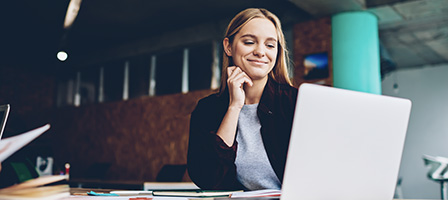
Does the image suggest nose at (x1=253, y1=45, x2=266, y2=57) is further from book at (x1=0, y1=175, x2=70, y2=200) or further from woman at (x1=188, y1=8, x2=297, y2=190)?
book at (x1=0, y1=175, x2=70, y2=200)

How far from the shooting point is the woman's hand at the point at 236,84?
153 cm

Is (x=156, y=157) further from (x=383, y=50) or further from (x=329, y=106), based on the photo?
(x=329, y=106)

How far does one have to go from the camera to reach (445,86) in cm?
978

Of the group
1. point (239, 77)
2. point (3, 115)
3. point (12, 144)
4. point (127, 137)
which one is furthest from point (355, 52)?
point (12, 144)

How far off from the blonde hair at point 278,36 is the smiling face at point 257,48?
24 millimetres

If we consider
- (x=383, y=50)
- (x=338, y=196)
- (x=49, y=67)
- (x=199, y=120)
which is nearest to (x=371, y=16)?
(x=383, y=50)

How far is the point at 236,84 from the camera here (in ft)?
5.15

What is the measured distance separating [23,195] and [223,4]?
6706 mm

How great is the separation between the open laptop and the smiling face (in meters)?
0.69

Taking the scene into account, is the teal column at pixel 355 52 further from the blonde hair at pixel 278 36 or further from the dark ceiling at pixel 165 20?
the blonde hair at pixel 278 36

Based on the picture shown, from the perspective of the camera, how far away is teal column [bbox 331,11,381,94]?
20.4ft

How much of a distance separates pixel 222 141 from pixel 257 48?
426 millimetres

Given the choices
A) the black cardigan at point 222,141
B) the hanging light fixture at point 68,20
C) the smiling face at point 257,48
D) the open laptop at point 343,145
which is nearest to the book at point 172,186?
the hanging light fixture at point 68,20

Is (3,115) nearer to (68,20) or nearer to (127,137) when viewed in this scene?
(68,20)
